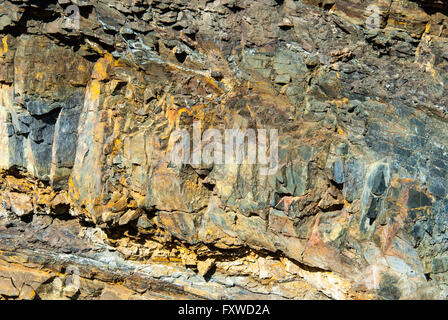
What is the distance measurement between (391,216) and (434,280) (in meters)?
0.84

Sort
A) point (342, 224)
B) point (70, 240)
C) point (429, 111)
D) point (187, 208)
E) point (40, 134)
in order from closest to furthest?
point (429, 111) < point (342, 224) < point (187, 208) < point (40, 134) < point (70, 240)

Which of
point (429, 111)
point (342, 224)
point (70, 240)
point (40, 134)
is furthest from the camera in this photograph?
point (70, 240)

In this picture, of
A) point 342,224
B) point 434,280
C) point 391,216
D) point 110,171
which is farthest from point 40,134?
point 434,280

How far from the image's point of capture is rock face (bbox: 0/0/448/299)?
4.62m

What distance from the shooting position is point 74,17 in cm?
507

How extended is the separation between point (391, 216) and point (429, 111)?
3.92 feet

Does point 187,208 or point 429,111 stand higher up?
point 429,111

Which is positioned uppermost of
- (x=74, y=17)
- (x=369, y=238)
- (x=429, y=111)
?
(x=74, y=17)

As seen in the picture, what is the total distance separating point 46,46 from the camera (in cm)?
529

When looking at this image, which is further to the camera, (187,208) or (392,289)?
(187,208)

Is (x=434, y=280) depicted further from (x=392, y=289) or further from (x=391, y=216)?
(x=391, y=216)

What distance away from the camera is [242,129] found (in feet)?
16.6

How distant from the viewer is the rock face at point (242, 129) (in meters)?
4.62

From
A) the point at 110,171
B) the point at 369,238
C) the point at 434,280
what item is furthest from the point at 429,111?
the point at 110,171
